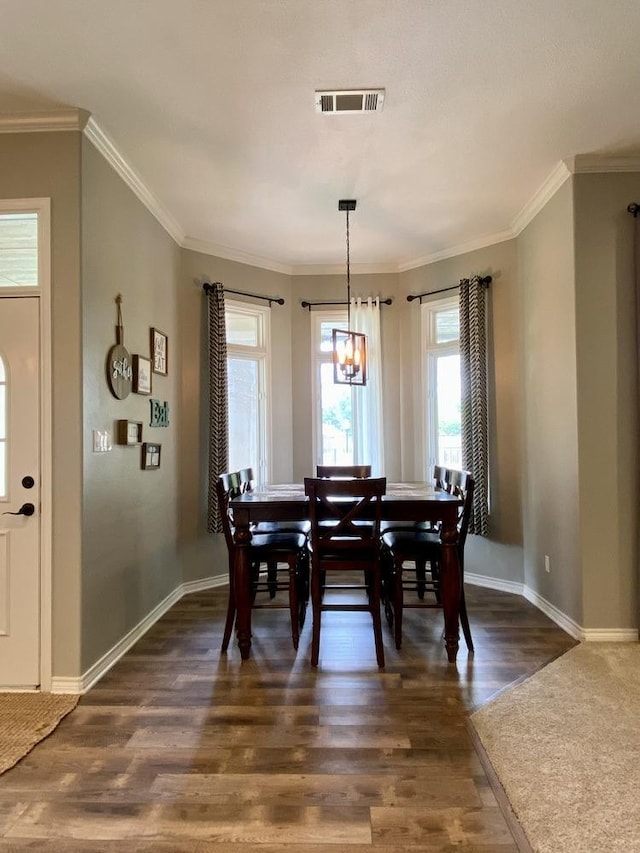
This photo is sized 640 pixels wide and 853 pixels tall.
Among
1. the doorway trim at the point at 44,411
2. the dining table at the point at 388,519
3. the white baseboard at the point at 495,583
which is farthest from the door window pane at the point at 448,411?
the doorway trim at the point at 44,411

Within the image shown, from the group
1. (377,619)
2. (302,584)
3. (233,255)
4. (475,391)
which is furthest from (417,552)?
(233,255)

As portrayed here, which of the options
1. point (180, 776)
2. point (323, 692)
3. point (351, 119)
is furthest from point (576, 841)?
point (351, 119)

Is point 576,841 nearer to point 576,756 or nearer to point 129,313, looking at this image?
point 576,756

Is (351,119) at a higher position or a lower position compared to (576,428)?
higher

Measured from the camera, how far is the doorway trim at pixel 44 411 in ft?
8.17

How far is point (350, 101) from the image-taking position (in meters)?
2.44

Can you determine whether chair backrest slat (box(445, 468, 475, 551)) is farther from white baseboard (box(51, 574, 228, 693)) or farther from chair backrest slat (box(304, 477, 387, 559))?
white baseboard (box(51, 574, 228, 693))

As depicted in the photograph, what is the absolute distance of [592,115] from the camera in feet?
8.54

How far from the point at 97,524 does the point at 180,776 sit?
1.32 metres

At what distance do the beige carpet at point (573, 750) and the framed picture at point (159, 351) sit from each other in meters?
2.91

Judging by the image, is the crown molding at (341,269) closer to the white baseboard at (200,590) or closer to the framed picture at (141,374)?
the framed picture at (141,374)

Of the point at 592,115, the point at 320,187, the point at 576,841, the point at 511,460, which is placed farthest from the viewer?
the point at 511,460

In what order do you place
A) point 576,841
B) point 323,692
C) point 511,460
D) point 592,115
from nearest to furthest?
point 576,841, point 323,692, point 592,115, point 511,460

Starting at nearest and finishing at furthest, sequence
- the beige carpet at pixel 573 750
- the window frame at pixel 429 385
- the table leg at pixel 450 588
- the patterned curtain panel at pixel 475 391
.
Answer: the beige carpet at pixel 573 750, the table leg at pixel 450 588, the patterned curtain panel at pixel 475 391, the window frame at pixel 429 385
